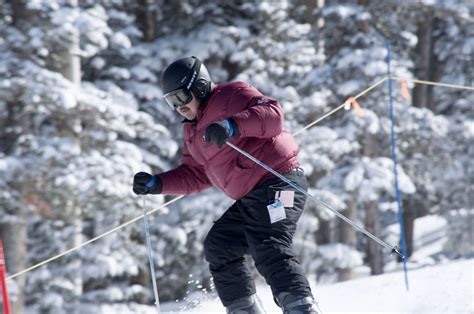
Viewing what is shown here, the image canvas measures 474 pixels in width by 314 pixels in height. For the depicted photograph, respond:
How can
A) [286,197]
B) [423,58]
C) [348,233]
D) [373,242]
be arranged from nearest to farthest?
[286,197], [348,233], [373,242], [423,58]

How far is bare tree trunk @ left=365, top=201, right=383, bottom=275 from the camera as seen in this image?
49.0ft

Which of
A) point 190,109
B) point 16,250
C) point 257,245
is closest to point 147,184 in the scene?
point 190,109

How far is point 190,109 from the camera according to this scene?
158 inches

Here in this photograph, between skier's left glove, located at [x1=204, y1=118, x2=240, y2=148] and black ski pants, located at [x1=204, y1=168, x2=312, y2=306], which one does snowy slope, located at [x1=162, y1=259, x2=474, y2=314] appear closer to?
black ski pants, located at [x1=204, y1=168, x2=312, y2=306]

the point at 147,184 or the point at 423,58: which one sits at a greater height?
the point at 147,184

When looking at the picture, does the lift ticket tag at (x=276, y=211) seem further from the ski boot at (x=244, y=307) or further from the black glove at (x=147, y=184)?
the black glove at (x=147, y=184)

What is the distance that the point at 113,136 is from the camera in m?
11.4

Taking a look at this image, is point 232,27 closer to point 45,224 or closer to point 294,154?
point 45,224

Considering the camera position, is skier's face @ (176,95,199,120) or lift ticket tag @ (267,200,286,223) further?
skier's face @ (176,95,199,120)

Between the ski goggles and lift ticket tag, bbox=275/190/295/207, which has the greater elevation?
the ski goggles

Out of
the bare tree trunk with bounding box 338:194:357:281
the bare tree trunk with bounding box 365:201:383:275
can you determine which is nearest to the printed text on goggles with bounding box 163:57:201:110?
the bare tree trunk with bounding box 338:194:357:281

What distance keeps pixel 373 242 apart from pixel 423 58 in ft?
19.5

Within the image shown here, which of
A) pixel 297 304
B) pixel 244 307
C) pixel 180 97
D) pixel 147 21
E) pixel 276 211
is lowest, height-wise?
pixel 147 21

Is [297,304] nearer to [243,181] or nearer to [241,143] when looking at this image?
[243,181]
